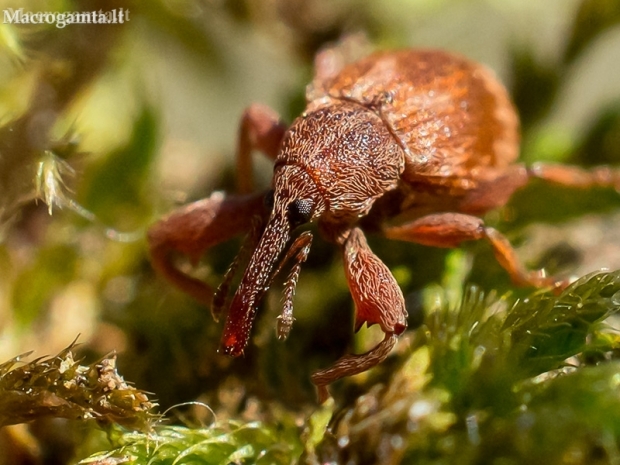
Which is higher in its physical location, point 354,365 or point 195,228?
point 195,228

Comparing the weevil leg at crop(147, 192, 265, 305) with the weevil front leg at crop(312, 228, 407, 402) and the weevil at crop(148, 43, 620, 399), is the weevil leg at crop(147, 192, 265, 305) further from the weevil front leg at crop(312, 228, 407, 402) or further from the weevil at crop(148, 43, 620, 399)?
the weevil front leg at crop(312, 228, 407, 402)

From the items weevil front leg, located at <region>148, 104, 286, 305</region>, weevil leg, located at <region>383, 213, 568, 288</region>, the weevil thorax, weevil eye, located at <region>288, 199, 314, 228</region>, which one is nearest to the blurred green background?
weevil leg, located at <region>383, 213, 568, 288</region>

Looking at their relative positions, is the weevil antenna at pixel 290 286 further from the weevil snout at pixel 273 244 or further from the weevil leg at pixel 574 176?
the weevil leg at pixel 574 176

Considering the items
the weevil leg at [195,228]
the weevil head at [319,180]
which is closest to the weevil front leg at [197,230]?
the weevil leg at [195,228]

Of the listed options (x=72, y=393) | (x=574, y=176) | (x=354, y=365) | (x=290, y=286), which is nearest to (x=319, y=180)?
(x=290, y=286)

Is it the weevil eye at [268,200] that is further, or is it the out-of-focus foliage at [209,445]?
the weevil eye at [268,200]

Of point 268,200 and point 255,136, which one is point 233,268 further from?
point 255,136
